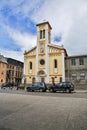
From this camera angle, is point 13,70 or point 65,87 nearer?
point 65,87

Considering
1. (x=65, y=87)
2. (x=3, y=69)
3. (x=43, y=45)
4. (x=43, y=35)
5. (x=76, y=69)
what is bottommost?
(x=65, y=87)

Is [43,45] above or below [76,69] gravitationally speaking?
above

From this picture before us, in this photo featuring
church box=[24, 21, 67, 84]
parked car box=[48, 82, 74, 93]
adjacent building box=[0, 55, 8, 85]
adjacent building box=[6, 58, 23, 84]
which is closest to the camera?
parked car box=[48, 82, 74, 93]

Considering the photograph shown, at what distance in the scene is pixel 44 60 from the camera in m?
45.9

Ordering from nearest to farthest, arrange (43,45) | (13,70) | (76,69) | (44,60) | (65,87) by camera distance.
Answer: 1. (65,87)
2. (76,69)
3. (44,60)
4. (43,45)
5. (13,70)

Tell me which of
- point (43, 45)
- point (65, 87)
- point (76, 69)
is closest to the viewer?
point (65, 87)

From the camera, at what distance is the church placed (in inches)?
1716

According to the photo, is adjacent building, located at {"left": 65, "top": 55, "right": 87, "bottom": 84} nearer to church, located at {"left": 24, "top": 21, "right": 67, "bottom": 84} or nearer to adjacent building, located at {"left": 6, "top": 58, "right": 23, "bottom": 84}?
church, located at {"left": 24, "top": 21, "right": 67, "bottom": 84}

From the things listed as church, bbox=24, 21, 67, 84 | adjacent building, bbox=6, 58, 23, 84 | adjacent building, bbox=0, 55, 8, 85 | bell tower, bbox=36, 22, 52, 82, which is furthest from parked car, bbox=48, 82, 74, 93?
adjacent building, bbox=6, 58, 23, 84

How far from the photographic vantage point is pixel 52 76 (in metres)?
44.0

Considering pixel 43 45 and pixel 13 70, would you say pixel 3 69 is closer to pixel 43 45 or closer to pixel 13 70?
pixel 13 70

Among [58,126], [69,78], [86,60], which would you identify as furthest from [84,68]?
[58,126]

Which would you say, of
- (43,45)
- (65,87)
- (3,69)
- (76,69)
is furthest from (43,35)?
(3,69)

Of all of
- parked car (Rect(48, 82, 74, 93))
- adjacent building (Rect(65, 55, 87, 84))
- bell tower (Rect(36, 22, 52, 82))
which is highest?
bell tower (Rect(36, 22, 52, 82))
